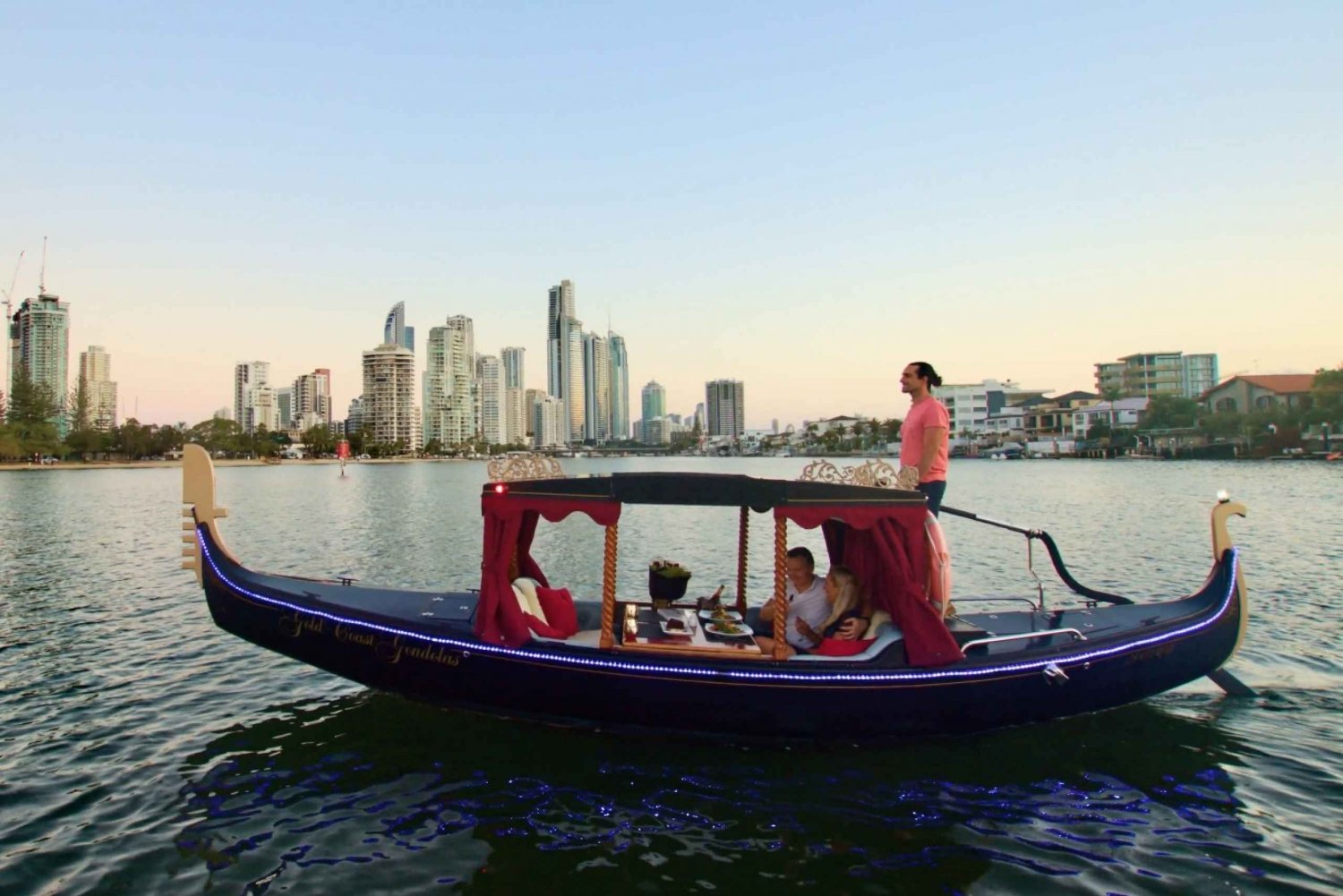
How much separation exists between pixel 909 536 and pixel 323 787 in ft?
19.7

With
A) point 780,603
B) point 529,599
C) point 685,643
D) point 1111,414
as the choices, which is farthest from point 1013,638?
point 1111,414

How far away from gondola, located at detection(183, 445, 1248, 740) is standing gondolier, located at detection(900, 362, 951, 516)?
1.64 feet

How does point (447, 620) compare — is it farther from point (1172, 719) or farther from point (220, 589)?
point (1172, 719)

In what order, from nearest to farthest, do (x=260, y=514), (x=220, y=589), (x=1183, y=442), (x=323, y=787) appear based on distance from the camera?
1. (x=323, y=787)
2. (x=220, y=589)
3. (x=260, y=514)
4. (x=1183, y=442)

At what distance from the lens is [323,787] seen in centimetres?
709

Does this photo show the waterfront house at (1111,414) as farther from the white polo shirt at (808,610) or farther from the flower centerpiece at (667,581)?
the white polo shirt at (808,610)

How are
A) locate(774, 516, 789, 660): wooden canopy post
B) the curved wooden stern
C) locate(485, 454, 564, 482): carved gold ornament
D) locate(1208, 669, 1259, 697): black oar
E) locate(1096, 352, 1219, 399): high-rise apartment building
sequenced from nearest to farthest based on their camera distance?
locate(774, 516, 789, 660): wooden canopy post → locate(485, 454, 564, 482): carved gold ornament → the curved wooden stern → locate(1208, 669, 1259, 697): black oar → locate(1096, 352, 1219, 399): high-rise apartment building

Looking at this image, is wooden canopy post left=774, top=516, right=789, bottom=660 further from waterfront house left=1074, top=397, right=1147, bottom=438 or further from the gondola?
waterfront house left=1074, top=397, right=1147, bottom=438

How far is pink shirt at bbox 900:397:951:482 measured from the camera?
7875mm

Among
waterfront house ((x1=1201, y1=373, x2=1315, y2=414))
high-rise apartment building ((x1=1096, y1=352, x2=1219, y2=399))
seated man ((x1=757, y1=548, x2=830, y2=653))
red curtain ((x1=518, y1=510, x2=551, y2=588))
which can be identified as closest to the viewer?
seated man ((x1=757, y1=548, x2=830, y2=653))

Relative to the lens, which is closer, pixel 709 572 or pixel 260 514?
pixel 709 572

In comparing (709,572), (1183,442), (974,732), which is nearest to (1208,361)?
→ (1183,442)

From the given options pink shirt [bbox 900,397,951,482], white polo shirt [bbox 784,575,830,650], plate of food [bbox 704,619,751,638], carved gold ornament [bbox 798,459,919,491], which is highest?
pink shirt [bbox 900,397,951,482]

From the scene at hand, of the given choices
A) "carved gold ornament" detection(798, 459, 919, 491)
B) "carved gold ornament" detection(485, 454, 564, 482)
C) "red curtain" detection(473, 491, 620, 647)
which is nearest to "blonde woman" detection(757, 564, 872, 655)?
"carved gold ornament" detection(798, 459, 919, 491)
